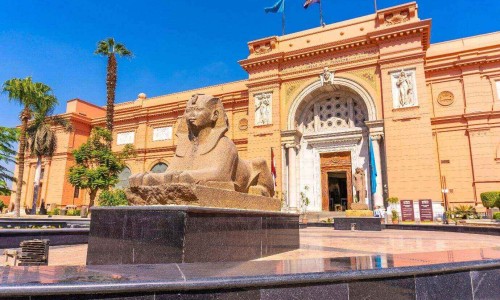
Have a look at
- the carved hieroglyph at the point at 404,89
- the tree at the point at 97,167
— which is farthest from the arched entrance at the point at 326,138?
the tree at the point at 97,167

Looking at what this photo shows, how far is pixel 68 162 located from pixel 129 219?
29.8 m

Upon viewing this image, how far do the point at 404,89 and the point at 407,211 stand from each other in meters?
6.73

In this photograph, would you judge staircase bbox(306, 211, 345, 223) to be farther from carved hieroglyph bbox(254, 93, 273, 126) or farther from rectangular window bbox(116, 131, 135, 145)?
rectangular window bbox(116, 131, 135, 145)

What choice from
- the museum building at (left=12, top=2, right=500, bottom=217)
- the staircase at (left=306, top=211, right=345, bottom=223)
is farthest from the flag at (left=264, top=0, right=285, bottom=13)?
the staircase at (left=306, top=211, right=345, bottom=223)

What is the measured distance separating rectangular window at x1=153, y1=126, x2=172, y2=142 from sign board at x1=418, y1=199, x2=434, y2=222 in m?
19.4

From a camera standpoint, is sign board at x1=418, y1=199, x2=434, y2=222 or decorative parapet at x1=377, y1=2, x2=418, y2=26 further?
decorative parapet at x1=377, y1=2, x2=418, y2=26

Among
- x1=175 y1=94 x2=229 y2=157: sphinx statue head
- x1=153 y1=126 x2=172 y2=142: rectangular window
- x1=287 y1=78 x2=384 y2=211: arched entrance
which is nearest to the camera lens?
x1=175 y1=94 x2=229 y2=157: sphinx statue head

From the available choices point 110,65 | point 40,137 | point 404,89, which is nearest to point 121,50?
point 110,65

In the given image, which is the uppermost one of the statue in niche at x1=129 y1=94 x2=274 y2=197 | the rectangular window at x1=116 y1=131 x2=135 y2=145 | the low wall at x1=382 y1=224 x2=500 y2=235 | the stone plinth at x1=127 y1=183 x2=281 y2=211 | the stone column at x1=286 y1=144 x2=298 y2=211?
the rectangular window at x1=116 y1=131 x2=135 y2=145

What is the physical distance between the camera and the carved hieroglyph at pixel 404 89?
17.8 m

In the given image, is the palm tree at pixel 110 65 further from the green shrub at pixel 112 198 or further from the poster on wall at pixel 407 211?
the poster on wall at pixel 407 211

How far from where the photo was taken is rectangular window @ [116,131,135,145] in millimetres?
29239

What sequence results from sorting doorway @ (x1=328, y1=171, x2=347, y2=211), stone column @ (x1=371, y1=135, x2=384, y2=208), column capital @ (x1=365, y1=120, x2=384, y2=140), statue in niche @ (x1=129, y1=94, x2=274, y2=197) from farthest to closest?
doorway @ (x1=328, y1=171, x2=347, y2=211)
column capital @ (x1=365, y1=120, x2=384, y2=140)
stone column @ (x1=371, y1=135, x2=384, y2=208)
statue in niche @ (x1=129, y1=94, x2=274, y2=197)

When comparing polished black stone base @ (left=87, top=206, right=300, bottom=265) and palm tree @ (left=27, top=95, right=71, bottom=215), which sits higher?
palm tree @ (left=27, top=95, right=71, bottom=215)
